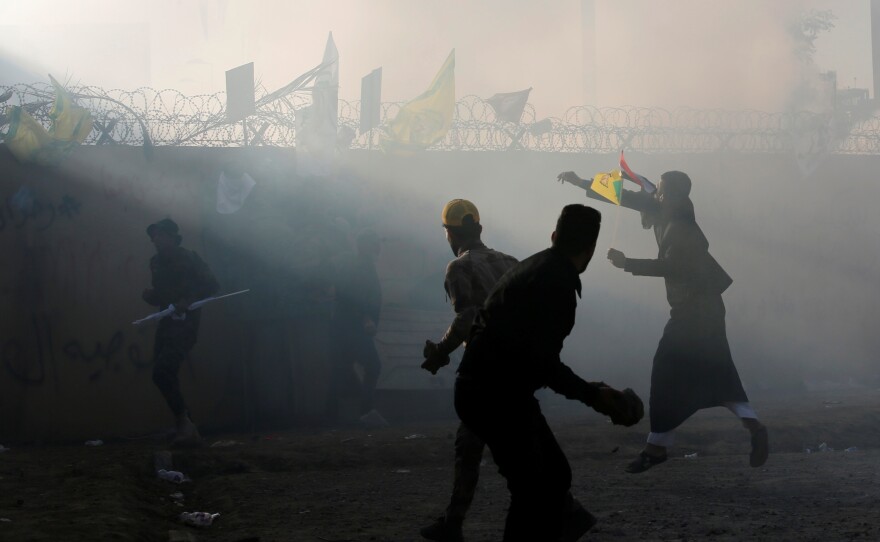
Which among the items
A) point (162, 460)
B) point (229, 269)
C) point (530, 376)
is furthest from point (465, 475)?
point (229, 269)

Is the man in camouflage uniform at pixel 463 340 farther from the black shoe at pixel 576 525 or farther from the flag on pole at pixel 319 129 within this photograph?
the flag on pole at pixel 319 129

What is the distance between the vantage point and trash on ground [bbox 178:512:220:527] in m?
6.07

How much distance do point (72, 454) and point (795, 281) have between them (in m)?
8.97

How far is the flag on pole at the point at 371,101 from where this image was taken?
1217cm

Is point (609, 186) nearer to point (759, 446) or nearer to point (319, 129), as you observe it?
point (759, 446)

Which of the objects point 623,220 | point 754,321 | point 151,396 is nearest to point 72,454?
point 151,396

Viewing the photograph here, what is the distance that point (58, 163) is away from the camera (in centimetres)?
1072

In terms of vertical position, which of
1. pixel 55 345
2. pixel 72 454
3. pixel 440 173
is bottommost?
pixel 72 454

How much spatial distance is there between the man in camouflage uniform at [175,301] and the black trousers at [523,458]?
5.79 metres

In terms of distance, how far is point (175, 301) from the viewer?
9.46 meters

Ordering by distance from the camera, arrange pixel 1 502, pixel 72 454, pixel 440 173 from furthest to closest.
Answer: pixel 440 173 < pixel 72 454 < pixel 1 502

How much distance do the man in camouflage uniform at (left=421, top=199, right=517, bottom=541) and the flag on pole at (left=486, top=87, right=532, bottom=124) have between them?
733cm

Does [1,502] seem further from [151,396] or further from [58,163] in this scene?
[58,163]

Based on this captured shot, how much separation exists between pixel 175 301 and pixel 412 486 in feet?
10.5
